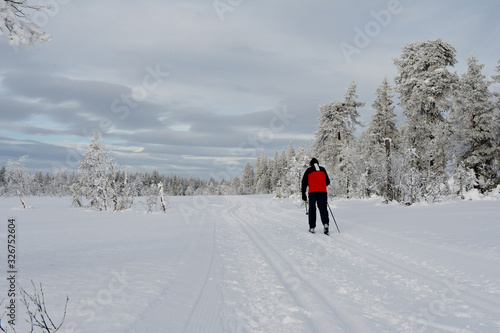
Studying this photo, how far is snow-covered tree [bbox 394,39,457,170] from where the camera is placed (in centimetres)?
2311

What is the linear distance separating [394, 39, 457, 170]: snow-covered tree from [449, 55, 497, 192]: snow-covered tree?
2.61 m

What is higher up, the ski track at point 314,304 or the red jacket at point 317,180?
the red jacket at point 317,180

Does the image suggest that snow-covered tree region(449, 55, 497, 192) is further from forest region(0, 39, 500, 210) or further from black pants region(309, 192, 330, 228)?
black pants region(309, 192, 330, 228)

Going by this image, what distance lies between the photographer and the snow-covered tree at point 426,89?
23109mm

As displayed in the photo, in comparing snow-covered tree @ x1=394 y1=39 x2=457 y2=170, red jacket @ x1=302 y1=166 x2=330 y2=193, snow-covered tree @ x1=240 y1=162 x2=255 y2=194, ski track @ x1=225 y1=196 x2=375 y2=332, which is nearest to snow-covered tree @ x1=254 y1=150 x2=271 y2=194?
snow-covered tree @ x1=240 y1=162 x2=255 y2=194

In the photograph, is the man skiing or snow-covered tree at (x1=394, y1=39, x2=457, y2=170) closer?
the man skiing

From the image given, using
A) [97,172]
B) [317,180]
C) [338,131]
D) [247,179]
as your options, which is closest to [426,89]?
[338,131]

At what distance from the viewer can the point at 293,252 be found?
21.5 ft

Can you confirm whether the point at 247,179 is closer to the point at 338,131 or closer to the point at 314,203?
the point at 338,131

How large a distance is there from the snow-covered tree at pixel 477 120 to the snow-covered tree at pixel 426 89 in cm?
261

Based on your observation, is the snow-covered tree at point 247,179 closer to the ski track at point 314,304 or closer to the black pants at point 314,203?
the black pants at point 314,203

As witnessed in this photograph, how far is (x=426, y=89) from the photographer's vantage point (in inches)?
908

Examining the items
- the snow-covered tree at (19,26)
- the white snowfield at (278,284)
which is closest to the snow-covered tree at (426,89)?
the white snowfield at (278,284)

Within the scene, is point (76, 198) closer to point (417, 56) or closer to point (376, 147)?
point (376, 147)
